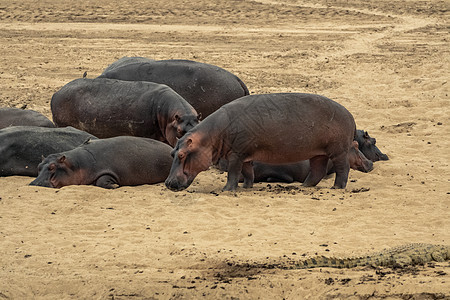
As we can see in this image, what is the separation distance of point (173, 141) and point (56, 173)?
6.17 feet

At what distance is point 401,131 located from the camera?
1205 cm

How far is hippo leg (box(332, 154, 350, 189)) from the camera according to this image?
852cm

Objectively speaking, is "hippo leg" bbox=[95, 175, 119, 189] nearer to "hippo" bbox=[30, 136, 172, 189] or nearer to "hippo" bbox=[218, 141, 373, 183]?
"hippo" bbox=[30, 136, 172, 189]

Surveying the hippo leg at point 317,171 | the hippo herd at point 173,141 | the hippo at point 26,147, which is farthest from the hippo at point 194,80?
the hippo leg at point 317,171

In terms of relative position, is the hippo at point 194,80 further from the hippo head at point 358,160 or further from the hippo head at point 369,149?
the hippo head at point 358,160

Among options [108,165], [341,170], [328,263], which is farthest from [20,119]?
[328,263]

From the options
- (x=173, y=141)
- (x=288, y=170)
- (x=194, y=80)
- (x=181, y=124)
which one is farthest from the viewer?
(x=194, y=80)

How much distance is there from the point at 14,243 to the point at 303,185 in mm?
3722

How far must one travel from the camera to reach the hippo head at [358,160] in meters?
9.13

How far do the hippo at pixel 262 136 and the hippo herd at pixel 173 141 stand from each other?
0.01m

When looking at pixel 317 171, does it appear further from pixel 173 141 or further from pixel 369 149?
pixel 173 141

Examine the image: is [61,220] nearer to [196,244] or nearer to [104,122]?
[196,244]

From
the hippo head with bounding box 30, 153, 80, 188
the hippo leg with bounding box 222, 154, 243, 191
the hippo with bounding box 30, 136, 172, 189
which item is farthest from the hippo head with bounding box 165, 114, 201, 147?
the hippo head with bounding box 30, 153, 80, 188

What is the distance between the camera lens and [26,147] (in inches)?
353
